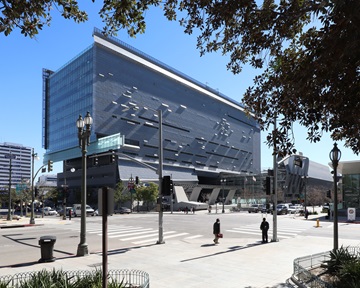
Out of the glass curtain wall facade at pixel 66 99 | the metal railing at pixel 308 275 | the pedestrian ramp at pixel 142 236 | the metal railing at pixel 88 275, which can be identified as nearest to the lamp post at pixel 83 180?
the pedestrian ramp at pixel 142 236

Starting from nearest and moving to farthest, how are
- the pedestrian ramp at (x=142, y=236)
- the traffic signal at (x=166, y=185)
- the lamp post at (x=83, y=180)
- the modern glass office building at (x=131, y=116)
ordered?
the lamp post at (x=83, y=180) < the traffic signal at (x=166, y=185) < the pedestrian ramp at (x=142, y=236) < the modern glass office building at (x=131, y=116)

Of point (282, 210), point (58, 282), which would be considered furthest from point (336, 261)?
point (282, 210)

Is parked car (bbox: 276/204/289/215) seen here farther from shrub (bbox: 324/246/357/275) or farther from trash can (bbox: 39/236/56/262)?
trash can (bbox: 39/236/56/262)

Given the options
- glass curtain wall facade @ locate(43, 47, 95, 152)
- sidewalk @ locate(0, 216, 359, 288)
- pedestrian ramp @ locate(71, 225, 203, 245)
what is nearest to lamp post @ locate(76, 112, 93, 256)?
sidewalk @ locate(0, 216, 359, 288)

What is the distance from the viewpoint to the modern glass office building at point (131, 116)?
96.9 m

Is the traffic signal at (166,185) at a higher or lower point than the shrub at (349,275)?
higher

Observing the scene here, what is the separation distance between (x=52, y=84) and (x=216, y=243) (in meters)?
107

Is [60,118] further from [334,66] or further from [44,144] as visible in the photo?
[334,66]

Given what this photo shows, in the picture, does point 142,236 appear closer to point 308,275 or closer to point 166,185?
point 166,185

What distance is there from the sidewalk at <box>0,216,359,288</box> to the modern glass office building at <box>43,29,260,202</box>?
6044 cm

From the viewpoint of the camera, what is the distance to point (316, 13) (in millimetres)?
7797

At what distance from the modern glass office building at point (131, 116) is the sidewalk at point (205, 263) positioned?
6044 cm

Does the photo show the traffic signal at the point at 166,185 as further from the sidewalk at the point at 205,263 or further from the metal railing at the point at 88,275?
the metal railing at the point at 88,275

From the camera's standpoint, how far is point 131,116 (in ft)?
347
